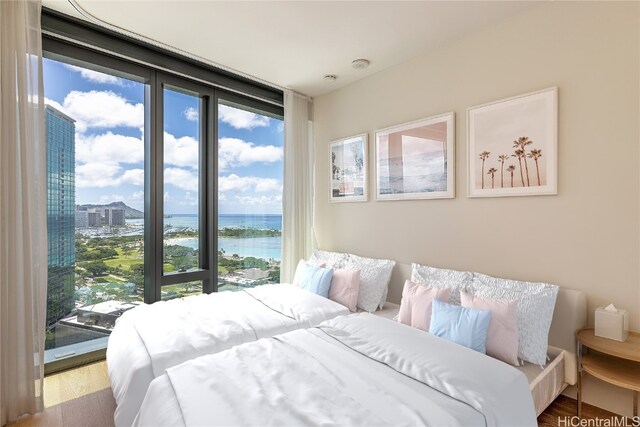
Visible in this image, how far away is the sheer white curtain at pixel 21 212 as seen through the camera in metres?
1.99

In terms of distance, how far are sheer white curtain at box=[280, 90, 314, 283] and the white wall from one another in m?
1.15

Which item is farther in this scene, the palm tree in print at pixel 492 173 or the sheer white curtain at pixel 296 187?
the sheer white curtain at pixel 296 187

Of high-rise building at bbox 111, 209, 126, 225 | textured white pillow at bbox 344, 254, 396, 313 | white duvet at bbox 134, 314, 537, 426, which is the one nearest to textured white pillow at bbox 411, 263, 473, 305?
textured white pillow at bbox 344, 254, 396, 313

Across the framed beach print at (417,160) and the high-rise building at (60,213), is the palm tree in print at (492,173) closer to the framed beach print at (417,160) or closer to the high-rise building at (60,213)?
the framed beach print at (417,160)

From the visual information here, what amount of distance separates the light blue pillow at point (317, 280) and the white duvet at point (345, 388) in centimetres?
101

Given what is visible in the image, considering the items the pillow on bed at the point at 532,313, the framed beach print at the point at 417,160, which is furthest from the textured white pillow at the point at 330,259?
the pillow on bed at the point at 532,313

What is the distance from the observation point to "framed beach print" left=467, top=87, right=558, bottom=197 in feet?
6.88

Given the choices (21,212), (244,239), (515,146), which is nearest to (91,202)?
(21,212)

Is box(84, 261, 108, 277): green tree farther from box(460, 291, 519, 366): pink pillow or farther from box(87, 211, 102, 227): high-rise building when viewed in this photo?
box(460, 291, 519, 366): pink pillow

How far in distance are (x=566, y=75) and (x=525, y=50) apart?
329 mm

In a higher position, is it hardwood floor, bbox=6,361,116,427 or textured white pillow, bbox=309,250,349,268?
textured white pillow, bbox=309,250,349,268

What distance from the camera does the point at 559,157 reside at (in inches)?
81.7

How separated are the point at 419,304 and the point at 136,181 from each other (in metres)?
2.65

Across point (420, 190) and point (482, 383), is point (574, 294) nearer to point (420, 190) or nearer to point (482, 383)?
point (482, 383)
